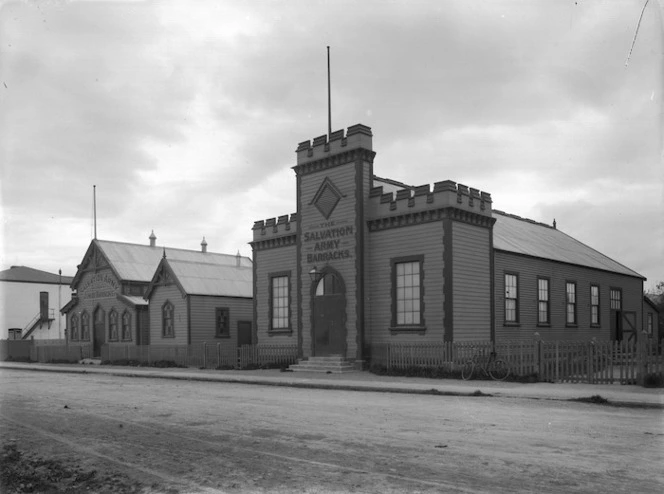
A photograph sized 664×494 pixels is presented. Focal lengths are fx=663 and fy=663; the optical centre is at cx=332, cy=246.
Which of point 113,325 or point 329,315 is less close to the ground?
point 329,315

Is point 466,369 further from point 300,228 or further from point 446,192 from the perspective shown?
point 300,228

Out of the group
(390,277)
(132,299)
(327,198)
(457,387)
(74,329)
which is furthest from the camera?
(74,329)

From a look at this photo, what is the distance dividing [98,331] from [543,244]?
2916 centimetres

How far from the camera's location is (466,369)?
2159cm

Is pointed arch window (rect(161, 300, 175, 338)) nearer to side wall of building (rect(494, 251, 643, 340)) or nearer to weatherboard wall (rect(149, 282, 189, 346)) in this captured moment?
weatherboard wall (rect(149, 282, 189, 346))

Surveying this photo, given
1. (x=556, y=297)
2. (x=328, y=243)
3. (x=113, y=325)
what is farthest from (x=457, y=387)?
(x=113, y=325)

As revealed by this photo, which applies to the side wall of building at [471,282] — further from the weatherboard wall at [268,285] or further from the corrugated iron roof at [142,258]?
the corrugated iron roof at [142,258]

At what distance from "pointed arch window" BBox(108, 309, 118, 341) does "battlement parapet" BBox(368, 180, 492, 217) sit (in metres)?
23.0

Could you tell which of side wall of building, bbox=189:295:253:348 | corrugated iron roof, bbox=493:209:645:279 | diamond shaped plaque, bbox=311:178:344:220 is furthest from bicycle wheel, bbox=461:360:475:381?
side wall of building, bbox=189:295:253:348

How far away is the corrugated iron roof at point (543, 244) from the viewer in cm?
3035

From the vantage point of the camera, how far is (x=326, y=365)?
26656 mm

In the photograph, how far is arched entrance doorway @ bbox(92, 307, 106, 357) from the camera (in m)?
44.1

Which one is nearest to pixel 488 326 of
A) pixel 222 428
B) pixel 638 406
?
pixel 638 406

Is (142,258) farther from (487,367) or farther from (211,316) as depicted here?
(487,367)
